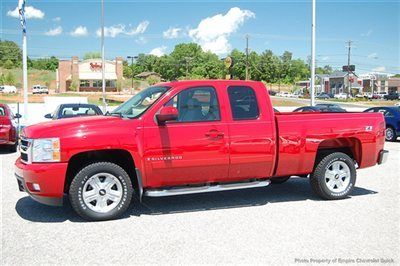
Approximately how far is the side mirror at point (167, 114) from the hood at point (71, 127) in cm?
48

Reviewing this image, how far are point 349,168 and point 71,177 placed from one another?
14.6ft

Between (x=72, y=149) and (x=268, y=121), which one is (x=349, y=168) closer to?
(x=268, y=121)

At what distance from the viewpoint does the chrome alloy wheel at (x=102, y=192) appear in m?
6.01

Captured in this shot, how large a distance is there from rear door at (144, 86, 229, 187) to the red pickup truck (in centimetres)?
1

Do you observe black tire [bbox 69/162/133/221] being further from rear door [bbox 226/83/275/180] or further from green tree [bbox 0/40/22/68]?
green tree [bbox 0/40/22/68]

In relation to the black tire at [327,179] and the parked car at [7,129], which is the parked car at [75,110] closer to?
the parked car at [7,129]

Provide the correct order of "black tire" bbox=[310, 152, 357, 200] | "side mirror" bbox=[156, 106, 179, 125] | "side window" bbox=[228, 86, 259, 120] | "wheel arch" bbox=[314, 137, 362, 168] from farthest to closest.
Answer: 1. "wheel arch" bbox=[314, 137, 362, 168]
2. "black tire" bbox=[310, 152, 357, 200]
3. "side window" bbox=[228, 86, 259, 120]
4. "side mirror" bbox=[156, 106, 179, 125]

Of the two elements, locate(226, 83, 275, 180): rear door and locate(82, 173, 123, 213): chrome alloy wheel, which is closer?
locate(82, 173, 123, 213): chrome alloy wheel

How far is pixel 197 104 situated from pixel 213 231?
1.90 metres

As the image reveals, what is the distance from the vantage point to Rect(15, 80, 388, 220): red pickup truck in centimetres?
586

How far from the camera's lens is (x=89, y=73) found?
306ft

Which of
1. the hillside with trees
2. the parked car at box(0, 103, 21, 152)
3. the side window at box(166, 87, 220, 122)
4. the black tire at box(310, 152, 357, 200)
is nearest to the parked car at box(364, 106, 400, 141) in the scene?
the black tire at box(310, 152, 357, 200)

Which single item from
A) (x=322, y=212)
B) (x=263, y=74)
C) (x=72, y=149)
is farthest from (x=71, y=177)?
(x=263, y=74)

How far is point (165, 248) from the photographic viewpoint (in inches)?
197
